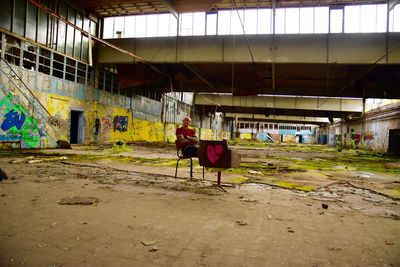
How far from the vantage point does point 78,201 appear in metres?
3.54

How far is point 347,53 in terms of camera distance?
1406 centimetres

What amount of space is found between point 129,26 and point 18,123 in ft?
32.2

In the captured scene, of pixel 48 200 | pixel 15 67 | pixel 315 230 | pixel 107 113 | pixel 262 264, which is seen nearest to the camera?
pixel 262 264

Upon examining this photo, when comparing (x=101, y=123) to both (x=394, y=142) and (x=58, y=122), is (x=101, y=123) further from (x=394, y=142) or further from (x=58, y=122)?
(x=394, y=142)

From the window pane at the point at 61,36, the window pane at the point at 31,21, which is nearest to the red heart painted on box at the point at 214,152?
the window pane at the point at 31,21

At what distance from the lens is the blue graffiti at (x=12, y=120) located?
11946mm

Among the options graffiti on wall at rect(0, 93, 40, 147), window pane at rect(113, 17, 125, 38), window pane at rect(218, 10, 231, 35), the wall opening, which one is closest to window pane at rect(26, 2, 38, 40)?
graffiti on wall at rect(0, 93, 40, 147)

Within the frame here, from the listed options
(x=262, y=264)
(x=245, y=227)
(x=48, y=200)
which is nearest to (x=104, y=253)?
(x=262, y=264)

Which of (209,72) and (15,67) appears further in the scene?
(209,72)

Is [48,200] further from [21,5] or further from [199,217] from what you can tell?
[21,5]

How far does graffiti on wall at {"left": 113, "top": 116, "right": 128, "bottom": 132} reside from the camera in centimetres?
1969

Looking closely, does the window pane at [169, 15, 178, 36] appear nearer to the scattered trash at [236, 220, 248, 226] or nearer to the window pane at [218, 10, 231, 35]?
the window pane at [218, 10, 231, 35]

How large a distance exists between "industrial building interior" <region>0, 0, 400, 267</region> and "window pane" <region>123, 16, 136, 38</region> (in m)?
0.11

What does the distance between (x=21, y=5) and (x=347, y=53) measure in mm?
16125
